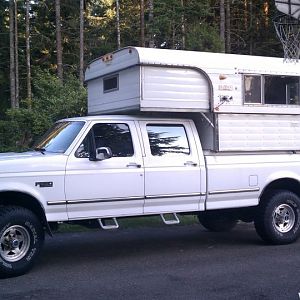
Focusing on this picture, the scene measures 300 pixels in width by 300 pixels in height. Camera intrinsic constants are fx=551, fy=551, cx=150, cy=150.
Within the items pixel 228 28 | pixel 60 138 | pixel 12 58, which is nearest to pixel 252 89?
pixel 60 138

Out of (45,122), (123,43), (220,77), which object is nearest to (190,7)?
(123,43)

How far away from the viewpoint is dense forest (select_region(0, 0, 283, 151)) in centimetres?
2911

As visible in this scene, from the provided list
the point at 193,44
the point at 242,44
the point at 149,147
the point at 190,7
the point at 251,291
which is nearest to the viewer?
the point at 251,291

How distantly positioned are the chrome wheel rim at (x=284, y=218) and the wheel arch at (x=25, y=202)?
12.9 ft

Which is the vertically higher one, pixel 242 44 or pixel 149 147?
pixel 242 44

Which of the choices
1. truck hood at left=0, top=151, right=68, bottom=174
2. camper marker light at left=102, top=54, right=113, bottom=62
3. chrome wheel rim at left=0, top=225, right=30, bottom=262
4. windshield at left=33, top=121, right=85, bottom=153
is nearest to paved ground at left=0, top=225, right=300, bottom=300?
chrome wheel rim at left=0, top=225, right=30, bottom=262

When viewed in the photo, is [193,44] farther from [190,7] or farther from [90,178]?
→ [90,178]

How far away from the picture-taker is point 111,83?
9.11m

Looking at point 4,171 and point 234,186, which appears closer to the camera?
point 4,171

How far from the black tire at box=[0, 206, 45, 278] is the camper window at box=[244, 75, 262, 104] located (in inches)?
158

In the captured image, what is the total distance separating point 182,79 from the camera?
8531 mm

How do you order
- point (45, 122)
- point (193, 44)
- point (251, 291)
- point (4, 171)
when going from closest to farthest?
point (251, 291) < point (4, 171) < point (45, 122) < point (193, 44)

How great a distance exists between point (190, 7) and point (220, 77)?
21467 millimetres

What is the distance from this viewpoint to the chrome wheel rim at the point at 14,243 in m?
7.07
